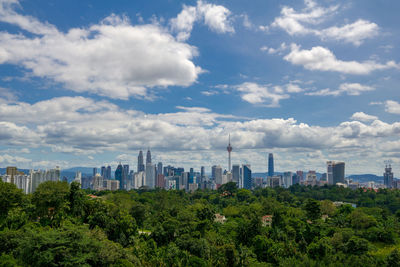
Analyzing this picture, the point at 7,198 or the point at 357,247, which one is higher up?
the point at 7,198

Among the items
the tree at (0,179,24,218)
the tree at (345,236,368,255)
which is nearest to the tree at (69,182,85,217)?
the tree at (0,179,24,218)

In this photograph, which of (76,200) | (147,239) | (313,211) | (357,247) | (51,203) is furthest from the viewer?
(313,211)

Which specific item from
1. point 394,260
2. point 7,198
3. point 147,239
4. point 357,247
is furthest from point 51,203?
point 394,260

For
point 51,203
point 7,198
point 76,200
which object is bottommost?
point 51,203

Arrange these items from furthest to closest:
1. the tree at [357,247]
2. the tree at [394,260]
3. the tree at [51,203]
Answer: the tree at [357,247], the tree at [51,203], the tree at [394,260]

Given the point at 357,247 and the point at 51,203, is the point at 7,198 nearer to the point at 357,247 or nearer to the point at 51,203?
the point at 51,203

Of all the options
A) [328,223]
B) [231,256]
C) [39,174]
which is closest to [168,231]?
[231,256]

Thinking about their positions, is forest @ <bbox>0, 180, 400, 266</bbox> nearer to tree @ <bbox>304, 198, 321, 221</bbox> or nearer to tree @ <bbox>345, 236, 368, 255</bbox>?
tree @ <bbox>345, 236, 368, 255</bbox>

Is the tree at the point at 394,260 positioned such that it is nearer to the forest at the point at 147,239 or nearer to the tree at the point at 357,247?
the forest at the point at 147,239

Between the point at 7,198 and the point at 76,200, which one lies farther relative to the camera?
the point at 76,200

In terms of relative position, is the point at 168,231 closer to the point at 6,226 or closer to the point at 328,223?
the point at 6,226

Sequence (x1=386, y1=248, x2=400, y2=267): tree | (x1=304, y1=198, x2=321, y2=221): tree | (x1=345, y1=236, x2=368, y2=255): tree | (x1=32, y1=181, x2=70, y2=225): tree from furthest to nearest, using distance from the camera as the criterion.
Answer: (x1=304, y1=198, x2=321, y2=221): tree < (x1=345, y1=236, x2=368, y2=255): tree < (x1=32, y1=181, x2=70, y2=225): tree < (x1=386, y1=248, x2=400, y2=267): tree

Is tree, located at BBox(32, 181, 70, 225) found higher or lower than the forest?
higher

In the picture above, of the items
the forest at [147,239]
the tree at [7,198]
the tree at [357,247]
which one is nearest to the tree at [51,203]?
the forest at [147,239]
